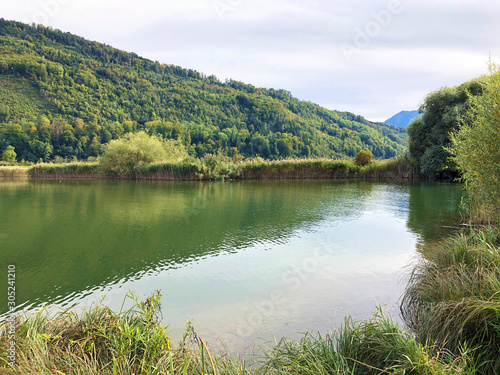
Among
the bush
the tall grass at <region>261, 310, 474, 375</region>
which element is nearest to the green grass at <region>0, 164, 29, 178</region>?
the bush

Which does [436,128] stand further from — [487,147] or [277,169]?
[487,147]

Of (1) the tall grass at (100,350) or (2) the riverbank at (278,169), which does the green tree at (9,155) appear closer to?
(2) the riverbank at (278,169)

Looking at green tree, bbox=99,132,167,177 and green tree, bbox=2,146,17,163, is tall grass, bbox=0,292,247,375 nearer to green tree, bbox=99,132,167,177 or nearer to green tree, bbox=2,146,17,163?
green tree, bbox=99,132,167,177

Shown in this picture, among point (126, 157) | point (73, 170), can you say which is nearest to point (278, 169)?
point (126, 157)

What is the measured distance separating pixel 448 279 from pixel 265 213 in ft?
30.3

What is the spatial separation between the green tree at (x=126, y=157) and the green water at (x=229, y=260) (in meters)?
20.9

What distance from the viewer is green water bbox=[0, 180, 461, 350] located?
484cm

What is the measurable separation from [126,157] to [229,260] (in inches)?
1189

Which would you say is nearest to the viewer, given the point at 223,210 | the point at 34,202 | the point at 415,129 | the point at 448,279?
the point at 448,279

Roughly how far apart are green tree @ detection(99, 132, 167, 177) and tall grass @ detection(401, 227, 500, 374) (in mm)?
32638

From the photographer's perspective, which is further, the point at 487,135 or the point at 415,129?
the point at 415,129

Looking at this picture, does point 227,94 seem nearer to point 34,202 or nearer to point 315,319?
point 34,202

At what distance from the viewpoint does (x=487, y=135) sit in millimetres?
6457

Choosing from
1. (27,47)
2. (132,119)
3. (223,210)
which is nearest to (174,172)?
(223,210)
